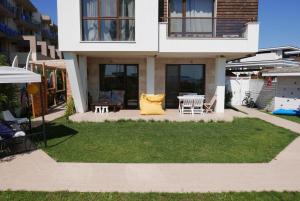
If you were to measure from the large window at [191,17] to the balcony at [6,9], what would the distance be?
30.8 m

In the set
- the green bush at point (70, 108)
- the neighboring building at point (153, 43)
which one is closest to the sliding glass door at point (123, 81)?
the neighboring building at point (153, 43)

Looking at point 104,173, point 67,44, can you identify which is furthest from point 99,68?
point 104,173

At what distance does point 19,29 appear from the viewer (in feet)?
145

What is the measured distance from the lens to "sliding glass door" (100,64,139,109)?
14.6m

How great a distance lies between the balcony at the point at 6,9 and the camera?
34.9 meters

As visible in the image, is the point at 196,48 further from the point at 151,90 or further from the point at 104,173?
the point at 104,173

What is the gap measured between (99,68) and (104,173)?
32.3ft

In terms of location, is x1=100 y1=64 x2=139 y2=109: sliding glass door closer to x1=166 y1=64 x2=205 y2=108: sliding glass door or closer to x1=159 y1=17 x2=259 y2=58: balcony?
x1=166 y1=64 x2=205 y2=108: sliding glass door

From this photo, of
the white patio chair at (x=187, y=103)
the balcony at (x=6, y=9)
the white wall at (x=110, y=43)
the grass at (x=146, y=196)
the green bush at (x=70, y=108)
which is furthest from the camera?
the balcony at (x=6, y=9)

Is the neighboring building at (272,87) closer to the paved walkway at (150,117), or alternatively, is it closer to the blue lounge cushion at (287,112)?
the blue lounge cushion at (287,112)

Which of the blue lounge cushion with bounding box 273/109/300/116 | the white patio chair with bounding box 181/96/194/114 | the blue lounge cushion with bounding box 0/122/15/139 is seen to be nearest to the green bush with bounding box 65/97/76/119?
the blue lounge cushion with bounding box 0/122/15/139

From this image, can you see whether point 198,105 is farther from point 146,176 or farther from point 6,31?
point 6,31

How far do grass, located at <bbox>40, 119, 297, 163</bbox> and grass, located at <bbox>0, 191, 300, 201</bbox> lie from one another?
66.9 inches

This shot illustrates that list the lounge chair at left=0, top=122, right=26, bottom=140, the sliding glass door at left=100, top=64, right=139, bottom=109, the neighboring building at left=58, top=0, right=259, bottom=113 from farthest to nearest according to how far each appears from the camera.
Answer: the sliding glass door at left=100, top=64, right=139, bottom=109 → the neighboring building at left=58, top=0, right=259, bottom=113 → the lounge chair at left=0, top=122, right=26, bottom=140
